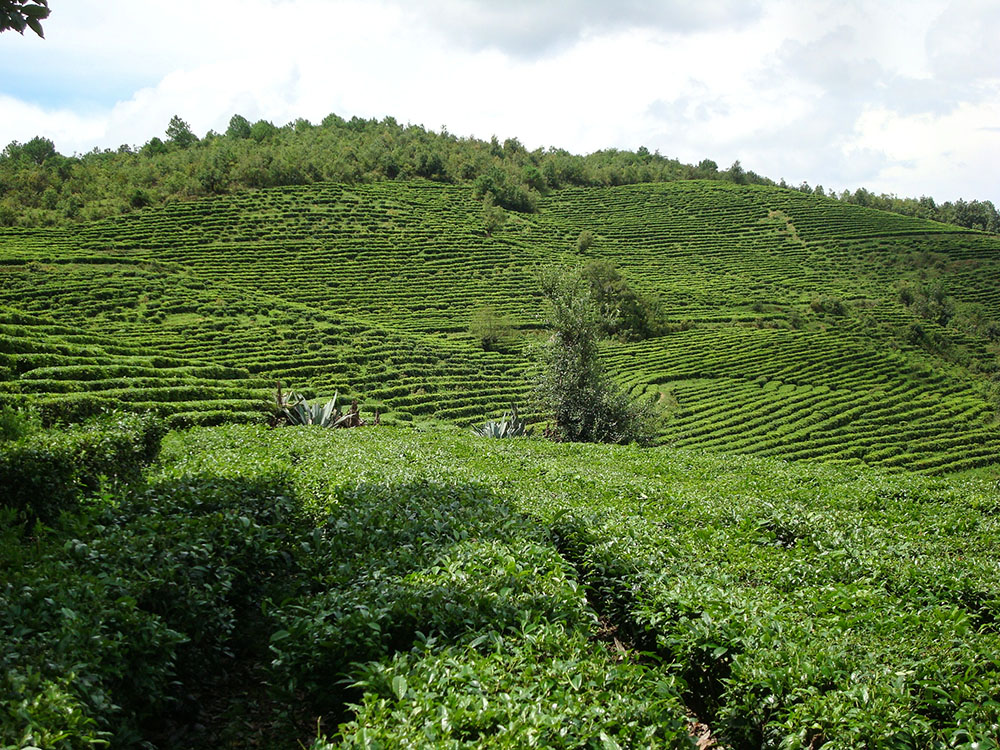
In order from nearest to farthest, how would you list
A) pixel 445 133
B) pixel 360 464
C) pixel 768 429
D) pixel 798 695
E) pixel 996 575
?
1. pixel 798 695
2. pixel 996 575
3. pixel 360 464
4. pixel 768 429
5. pixel 445 133

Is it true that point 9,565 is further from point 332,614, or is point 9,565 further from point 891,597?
point 891,597

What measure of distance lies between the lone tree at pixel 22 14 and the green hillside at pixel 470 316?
1140 centimetres

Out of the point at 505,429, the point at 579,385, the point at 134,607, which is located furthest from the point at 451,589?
the point at 579,385

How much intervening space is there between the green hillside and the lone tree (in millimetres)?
11401

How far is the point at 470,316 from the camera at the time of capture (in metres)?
48.1

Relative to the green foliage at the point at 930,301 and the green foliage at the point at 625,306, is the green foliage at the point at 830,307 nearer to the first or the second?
the green foliage at the point at 930,301

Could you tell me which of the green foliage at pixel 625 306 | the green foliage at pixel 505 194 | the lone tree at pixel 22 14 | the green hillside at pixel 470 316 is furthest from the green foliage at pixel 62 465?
the green foliage at pixel 505 194

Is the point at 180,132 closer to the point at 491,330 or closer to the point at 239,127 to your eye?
the point at 239,127

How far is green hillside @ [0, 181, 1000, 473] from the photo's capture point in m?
31.9

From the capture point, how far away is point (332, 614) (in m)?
4.04

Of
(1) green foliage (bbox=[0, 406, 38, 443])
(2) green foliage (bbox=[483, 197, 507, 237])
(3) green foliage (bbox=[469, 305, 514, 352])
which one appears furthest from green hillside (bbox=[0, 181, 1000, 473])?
(1) green foliage (bbox=[0, 406, 38, 443])

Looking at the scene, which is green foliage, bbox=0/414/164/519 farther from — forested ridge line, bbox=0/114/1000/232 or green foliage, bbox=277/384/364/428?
forested ridge line, bbox=0/114/1000/232

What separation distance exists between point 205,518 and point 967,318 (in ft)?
227

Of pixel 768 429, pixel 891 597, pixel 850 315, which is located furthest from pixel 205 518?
pixel 850 315
